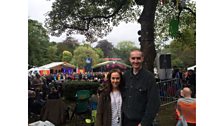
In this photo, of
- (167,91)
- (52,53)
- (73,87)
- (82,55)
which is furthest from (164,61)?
(52,53)

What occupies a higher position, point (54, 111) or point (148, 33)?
point (148, 33)

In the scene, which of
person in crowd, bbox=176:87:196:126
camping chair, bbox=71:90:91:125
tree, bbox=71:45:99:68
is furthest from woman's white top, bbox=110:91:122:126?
tree, bbox=71:45:99:68

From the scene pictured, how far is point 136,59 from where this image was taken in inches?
96.5

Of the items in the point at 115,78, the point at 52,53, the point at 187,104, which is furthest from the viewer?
the point at 52,53

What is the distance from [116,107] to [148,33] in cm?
434

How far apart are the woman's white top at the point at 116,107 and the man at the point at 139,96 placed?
10 cm

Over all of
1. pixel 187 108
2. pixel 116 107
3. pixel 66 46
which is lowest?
pixel 187 108

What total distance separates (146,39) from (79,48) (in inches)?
1446

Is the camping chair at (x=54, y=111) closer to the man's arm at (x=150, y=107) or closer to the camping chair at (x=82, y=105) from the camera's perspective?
the camping chair at (x=82, y=105)

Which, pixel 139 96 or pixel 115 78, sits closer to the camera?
pixel 139 96

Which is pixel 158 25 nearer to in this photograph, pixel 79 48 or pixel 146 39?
pixel 146 39

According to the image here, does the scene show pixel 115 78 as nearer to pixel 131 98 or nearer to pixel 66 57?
pixel 131 98
